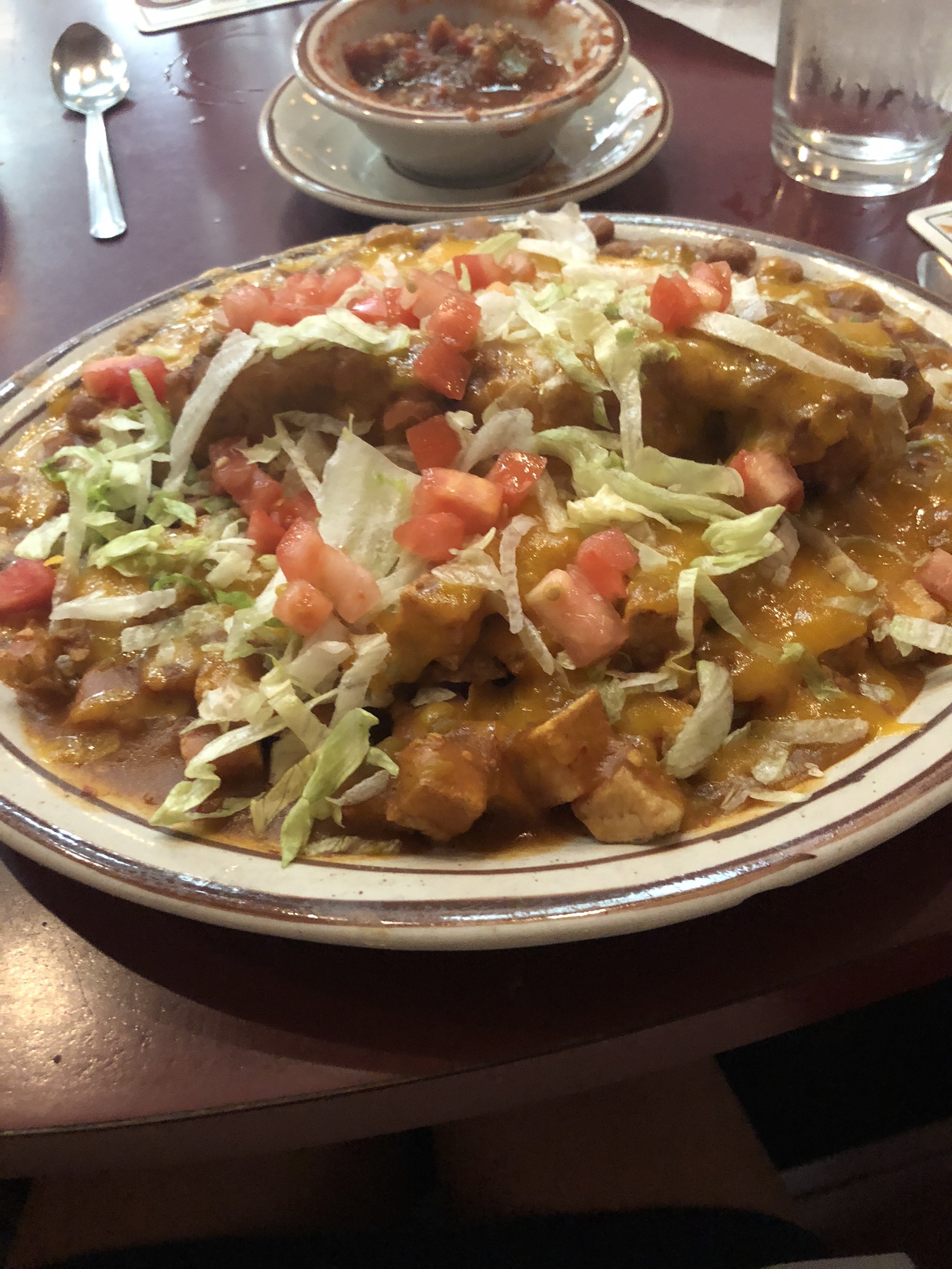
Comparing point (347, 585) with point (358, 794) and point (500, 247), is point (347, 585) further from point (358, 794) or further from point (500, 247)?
point (500, 247)

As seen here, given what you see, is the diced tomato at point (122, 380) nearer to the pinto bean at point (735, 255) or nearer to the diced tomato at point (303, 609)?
the diced tomato at point (303, 609)

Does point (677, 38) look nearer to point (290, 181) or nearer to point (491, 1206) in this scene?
point (290, 181)

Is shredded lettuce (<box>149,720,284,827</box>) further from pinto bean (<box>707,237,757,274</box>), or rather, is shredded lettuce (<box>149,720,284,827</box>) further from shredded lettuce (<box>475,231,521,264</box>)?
pinto bean (<box>707,237,757,274</box>)

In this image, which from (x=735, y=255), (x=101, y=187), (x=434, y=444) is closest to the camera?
(x=434, y=444)

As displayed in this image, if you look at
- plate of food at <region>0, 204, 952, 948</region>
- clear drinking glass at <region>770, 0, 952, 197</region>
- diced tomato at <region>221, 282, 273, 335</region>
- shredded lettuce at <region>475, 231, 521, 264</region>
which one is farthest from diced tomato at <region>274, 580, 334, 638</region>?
clear drinking glass at <region>770, 0, 952, 197</region>

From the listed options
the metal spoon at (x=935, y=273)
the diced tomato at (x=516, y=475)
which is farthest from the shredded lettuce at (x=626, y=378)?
the metal spoon at (x=935, y=273)

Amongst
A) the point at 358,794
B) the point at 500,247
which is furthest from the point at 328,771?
the point at 500,247
